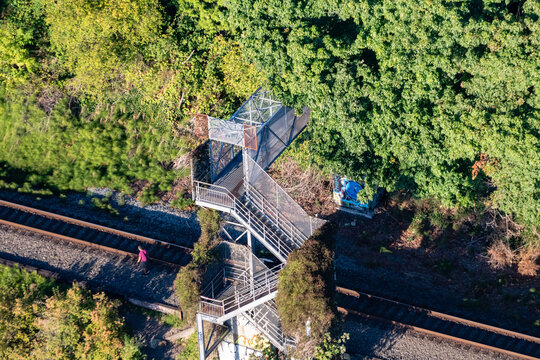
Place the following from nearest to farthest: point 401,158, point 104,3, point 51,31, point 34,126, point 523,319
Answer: point 401,158 → point 523,319 → point 104,3 → point 51,31 → point 34,126

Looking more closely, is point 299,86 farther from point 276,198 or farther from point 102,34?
point 102,34

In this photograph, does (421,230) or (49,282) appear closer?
(49,282)

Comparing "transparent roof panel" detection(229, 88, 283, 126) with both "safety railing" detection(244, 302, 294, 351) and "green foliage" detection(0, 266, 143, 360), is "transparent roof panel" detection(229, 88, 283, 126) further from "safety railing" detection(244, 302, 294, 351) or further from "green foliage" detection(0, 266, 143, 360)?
"green foliage" detection(0, 266, 143, 360)

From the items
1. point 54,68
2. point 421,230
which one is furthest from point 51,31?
point 421,230

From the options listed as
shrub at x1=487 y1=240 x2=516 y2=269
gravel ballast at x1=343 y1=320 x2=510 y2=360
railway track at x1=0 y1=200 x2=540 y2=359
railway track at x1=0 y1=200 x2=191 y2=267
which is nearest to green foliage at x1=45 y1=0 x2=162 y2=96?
railway track at x1=0 y1=200 x2=191 y2=267

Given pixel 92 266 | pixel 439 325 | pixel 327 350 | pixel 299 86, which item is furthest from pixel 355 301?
pixel 92 266

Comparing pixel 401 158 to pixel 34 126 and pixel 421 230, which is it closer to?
pixel 421 230

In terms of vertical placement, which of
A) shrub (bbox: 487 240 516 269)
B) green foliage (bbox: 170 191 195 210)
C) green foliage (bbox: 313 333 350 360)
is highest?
green foliage (bbox: 170 191 195 210)
